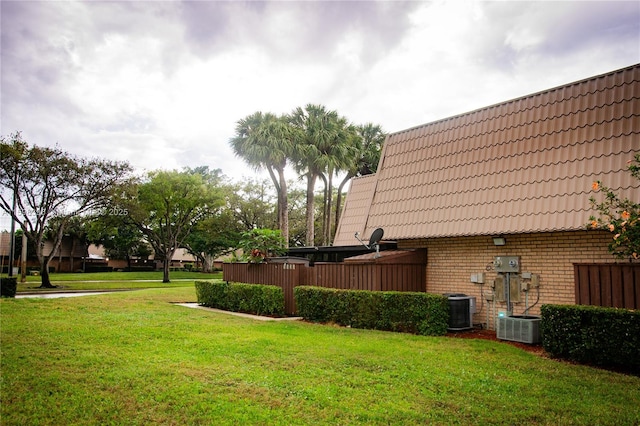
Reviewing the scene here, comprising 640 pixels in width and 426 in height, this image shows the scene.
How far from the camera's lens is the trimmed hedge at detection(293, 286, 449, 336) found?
959 centimetres

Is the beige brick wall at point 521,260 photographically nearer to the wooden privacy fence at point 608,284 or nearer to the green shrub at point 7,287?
the wooden privacy fence at point 608,284

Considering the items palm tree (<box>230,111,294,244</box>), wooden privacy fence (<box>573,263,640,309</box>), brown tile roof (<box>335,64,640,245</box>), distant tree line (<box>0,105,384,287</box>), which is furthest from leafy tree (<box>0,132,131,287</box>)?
wooden privacy fence (<box>573,263,640,309</box>)

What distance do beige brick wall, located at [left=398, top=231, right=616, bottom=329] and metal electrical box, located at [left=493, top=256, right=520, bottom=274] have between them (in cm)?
10

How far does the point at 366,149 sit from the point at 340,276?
21.6 m

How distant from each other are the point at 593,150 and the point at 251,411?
28.5 feet

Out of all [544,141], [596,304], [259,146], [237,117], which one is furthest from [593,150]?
[237,117]

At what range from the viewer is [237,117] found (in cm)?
2902

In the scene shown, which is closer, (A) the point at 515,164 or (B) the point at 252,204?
(A) the point at 515,164

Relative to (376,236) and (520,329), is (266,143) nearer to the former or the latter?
(376,236)

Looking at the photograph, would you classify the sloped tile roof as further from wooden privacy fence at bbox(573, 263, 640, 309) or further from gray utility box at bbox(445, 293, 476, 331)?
wooden privacy fence at bbox(573, 263, 640, 309)

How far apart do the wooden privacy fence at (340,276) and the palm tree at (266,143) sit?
1179cm

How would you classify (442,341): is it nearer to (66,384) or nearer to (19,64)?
(66,384)

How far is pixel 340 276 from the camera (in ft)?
40.0

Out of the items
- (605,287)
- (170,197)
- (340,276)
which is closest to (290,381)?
(605,287)
